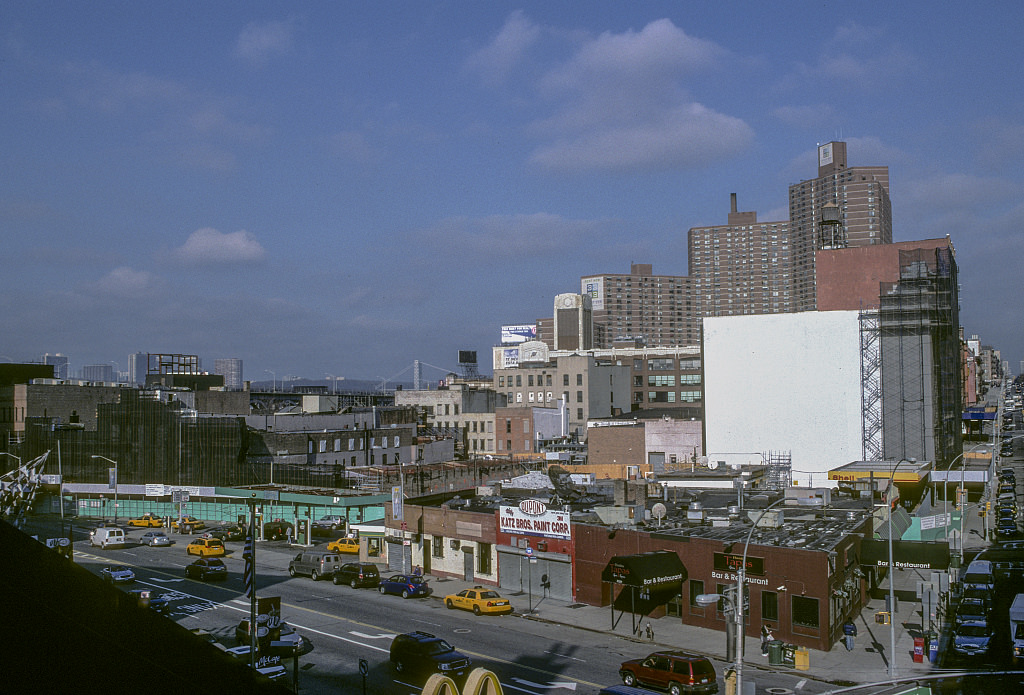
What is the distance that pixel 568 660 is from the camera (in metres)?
30.0

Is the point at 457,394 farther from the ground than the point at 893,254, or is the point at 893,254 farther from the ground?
the point at 893,254

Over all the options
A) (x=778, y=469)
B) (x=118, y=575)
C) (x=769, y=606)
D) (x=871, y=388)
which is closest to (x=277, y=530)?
(x=118, y=575)

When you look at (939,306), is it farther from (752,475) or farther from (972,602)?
(972,602)

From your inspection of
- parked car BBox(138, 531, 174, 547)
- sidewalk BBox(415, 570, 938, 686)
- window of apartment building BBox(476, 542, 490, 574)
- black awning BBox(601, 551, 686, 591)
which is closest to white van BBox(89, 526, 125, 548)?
parked car BBox(138, 531, 174, 547)

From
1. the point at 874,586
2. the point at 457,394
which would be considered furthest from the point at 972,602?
the point at 457,394

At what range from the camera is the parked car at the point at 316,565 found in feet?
156

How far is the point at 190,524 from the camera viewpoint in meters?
68.9

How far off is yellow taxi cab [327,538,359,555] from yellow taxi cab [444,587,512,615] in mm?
18173

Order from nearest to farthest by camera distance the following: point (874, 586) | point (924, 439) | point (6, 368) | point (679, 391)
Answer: point (874, 586) < point (924, 439) < point (6, 368) < point (679, 391)

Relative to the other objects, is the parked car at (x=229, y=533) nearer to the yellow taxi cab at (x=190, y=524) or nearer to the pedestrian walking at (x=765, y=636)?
the yellow taxi cab at (x=190, y=524)

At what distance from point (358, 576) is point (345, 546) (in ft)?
38.5

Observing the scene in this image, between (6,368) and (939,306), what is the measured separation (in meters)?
139

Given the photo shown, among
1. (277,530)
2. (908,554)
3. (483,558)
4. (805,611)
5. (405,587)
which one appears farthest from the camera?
(277,530)

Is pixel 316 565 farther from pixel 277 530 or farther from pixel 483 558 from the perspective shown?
pixel 277 530
